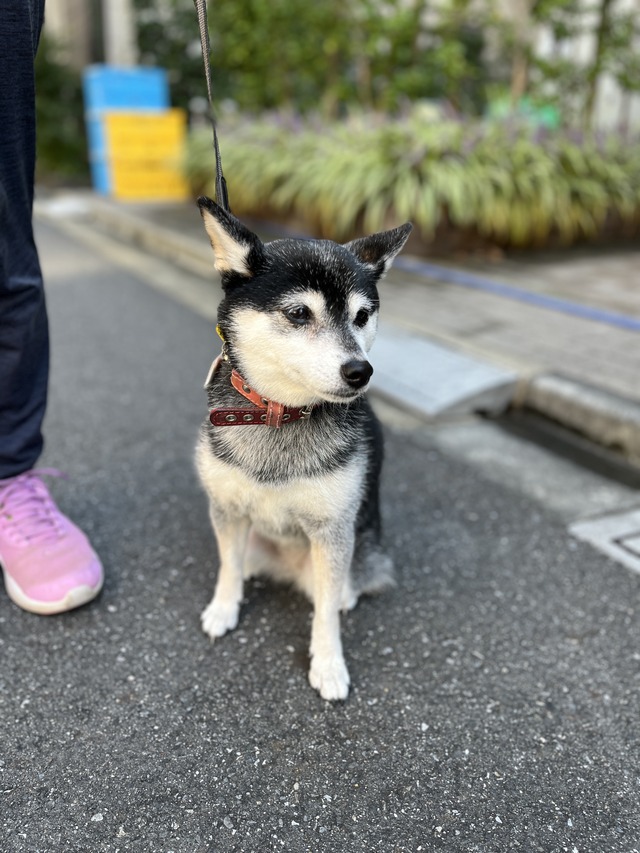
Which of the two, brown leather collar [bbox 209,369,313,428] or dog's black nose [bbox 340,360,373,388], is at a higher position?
dog's black nose [bbox 340,360,373,388]

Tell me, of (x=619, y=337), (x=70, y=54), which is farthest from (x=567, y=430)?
(x=70, y=54)

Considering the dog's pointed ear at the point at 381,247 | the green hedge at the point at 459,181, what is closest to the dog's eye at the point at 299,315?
the dog's pointed ear at the point at 381,247

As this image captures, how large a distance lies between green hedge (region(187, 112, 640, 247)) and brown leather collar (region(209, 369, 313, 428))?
4317 millimetres

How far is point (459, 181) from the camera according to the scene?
5.73 metres

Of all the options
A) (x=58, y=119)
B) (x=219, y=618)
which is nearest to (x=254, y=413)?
(x=219, y=618)

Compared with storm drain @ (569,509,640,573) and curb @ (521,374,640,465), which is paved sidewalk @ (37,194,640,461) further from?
storm drain @ (569,509,640,573)

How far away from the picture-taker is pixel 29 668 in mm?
1811

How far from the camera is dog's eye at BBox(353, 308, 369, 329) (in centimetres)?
162

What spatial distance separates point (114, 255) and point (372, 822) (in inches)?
269

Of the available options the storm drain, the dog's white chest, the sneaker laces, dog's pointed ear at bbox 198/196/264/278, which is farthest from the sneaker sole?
the storm drain

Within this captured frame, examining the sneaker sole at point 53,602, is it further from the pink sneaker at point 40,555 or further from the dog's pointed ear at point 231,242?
the dog's pointed ear at point 231,242

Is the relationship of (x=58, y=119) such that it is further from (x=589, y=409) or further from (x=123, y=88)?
(x=589, y=409)

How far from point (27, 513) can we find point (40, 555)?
0.54ft

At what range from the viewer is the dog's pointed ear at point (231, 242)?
4.87 feet
